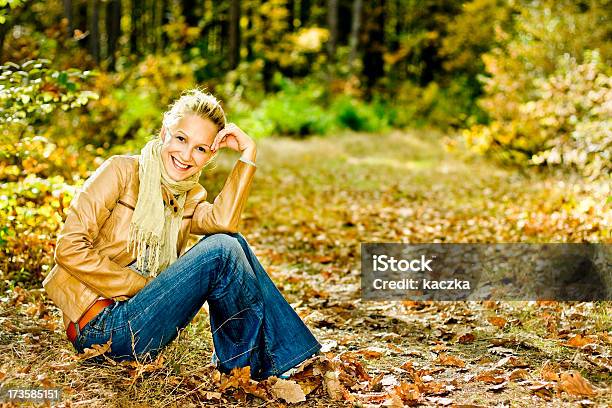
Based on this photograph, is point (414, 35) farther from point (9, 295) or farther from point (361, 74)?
point (9, 295)

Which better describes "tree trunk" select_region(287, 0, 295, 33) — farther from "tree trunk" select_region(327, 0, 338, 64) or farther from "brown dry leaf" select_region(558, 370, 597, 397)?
"brown dry leaf" select_region(558, 370, 597, 397)

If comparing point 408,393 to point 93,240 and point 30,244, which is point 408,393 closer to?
point 93,240

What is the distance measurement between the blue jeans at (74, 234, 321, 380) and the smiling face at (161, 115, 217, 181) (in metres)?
0.37

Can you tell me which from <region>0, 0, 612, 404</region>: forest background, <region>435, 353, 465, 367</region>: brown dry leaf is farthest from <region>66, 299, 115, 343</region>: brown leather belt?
<region>435, 353, 465, 367</region>: brown dry leaf

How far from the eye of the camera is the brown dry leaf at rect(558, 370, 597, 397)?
3367 mm

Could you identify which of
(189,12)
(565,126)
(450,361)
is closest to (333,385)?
→ (450,361)

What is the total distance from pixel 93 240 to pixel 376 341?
195 centimetres

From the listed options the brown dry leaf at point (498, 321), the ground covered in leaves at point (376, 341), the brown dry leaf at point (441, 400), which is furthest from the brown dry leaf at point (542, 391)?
the brown dry leaf at point (498, 321)

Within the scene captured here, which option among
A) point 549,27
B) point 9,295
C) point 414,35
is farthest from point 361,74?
point 9,295

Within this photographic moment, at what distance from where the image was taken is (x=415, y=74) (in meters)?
26.5

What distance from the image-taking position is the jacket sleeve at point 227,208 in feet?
11.6

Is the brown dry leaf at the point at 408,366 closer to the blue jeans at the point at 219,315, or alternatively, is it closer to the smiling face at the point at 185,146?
the blue jeans at the point at 219,315

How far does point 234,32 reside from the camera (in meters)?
17.0

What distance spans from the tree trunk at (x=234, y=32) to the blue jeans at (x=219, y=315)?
561 inches
